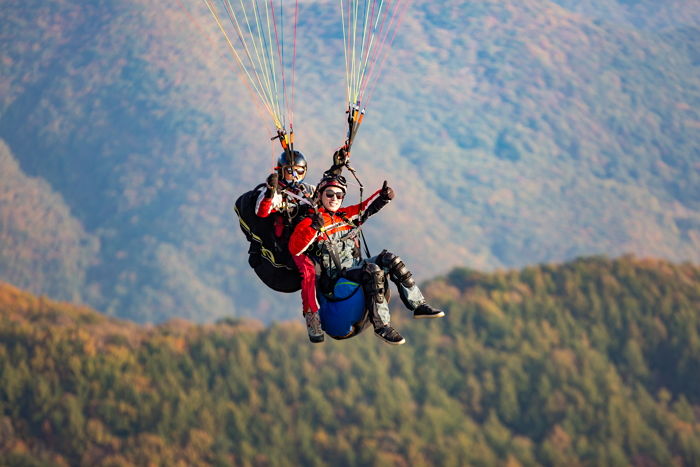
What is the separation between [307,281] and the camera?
41.8 feet

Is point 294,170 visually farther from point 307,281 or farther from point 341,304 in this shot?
point 341,304

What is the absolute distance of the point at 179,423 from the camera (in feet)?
390

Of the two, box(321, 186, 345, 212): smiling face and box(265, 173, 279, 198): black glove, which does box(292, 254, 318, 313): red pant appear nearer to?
box(321, 186, 345, 212): smiling face

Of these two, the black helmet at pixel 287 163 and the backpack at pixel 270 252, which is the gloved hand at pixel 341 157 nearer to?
the black helmet at pixel 287 163

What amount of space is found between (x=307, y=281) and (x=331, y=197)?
44.1 inches

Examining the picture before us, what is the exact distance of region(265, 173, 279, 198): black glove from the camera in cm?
1170

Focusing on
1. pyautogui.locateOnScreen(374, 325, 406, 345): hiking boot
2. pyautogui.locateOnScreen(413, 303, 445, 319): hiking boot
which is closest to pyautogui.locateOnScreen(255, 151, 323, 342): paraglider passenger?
pyautogui.locateOnScreen(374, 325, 406, 345): hiking boot

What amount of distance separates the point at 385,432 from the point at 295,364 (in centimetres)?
1869

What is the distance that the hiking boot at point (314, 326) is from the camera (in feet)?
41.1

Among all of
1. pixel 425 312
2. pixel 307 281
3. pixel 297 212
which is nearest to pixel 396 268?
pixel 425 312

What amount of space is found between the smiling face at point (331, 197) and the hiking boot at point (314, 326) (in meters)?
1.38

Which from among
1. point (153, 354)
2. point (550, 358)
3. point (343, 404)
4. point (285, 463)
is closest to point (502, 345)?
point (550, 358)

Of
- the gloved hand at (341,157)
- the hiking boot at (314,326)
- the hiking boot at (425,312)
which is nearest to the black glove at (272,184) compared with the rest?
the gloved hand at (341,157)

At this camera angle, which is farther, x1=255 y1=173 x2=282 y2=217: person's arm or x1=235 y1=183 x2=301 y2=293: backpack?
x1=235 y1=183 x2=301 y2=293: backpack
